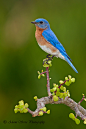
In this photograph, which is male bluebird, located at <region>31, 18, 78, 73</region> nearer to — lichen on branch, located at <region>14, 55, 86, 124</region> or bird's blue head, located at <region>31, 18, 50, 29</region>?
bird's blue head, located at <region>31, 18, 50, 29</region>

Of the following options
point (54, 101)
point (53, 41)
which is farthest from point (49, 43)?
point (54, 101)

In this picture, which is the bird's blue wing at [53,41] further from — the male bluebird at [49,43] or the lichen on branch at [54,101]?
the lichen on branch at [54,101]

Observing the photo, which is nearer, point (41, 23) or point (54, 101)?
point (54, 101)

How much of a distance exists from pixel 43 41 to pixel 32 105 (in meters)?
1.33

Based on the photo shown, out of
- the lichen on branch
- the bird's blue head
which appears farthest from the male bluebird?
the lichen on branch

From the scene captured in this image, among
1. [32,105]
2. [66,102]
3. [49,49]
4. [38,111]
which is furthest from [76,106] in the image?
[32,105]

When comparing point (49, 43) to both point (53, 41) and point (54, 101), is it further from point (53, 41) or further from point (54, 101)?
point (54, 101)

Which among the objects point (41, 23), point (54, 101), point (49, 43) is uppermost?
point (41, 23)

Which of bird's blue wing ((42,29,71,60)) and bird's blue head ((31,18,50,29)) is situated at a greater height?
bird's blue head ((31,18,50,29))

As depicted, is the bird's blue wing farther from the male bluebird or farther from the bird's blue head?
the bird's blue head

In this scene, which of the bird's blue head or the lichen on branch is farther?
the bird's blue head

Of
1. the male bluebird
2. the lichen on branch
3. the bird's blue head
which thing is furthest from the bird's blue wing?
the lichen on branch

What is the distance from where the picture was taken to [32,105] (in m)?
3.29

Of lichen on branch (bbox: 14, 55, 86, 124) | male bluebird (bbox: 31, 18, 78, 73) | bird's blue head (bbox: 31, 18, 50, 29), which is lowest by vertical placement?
lichen on branch (bbox: 14, 55, 86, 124)
